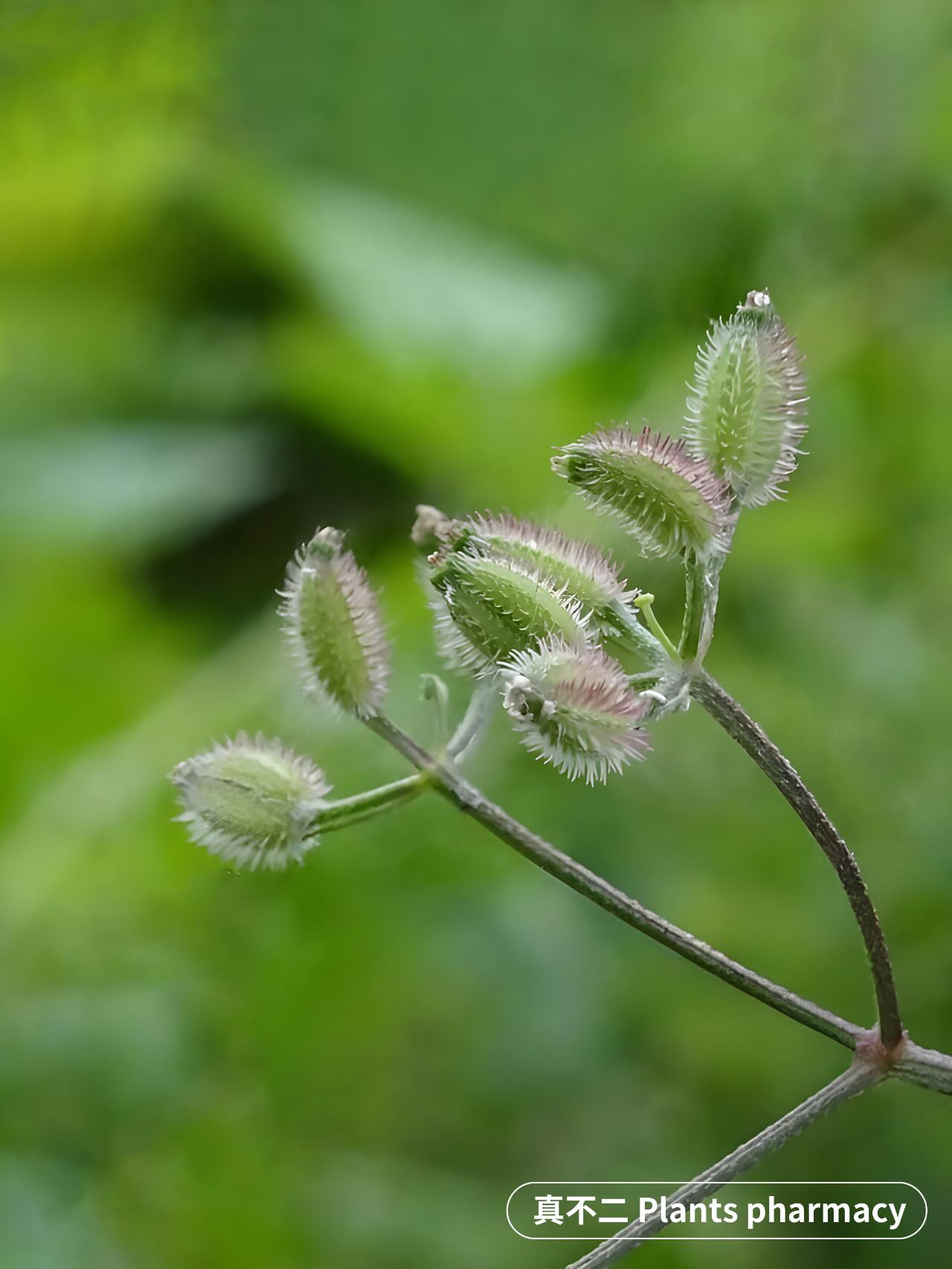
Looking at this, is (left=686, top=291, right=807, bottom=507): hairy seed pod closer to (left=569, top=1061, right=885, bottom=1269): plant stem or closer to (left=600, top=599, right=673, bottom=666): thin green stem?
(left=600, top=599, right=673, bottom=666): thin green stem

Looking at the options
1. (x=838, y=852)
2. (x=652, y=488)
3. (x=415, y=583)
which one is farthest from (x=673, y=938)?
(x=415, y=583)

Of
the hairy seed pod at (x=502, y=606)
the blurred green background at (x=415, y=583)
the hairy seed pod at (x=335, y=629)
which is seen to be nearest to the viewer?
the hairy seed pod at (x=502, y=606)

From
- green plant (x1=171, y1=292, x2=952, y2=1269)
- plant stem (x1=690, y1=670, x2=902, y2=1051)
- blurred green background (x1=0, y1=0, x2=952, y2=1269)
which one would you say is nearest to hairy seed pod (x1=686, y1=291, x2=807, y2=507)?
green plant (x1=171, y1=292, x2=952, y2=1269)

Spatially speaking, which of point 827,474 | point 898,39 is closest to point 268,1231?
point 827,474

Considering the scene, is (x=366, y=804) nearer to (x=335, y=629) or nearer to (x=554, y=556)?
(x=335, y=629)

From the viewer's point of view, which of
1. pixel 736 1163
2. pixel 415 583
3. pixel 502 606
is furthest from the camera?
pixel 415 583

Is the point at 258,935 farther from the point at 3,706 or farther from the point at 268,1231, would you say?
the point at 3,706

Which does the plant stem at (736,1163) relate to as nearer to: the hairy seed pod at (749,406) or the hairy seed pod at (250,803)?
the hairy seed pod at (250,803)

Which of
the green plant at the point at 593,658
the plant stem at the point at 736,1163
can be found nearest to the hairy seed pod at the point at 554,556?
the green plant at the point at 593,658
